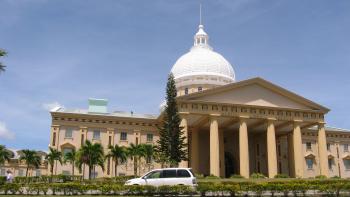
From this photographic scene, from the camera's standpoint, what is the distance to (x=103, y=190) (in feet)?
84.3

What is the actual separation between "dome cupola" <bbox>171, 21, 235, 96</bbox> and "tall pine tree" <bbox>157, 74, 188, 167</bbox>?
21.3m

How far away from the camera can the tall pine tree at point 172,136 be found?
46.7m

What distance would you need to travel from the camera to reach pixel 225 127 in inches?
2388

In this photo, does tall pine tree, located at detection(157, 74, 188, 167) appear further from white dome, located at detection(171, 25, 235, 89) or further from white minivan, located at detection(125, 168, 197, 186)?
white dome, located at detection(171, 25, 235, 89)

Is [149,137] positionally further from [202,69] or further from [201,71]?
[202,69]

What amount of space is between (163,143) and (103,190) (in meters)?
22.2

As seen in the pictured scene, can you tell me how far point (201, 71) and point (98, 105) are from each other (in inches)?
741

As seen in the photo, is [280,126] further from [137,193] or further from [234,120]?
[137,193]

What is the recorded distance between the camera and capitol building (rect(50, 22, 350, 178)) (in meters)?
53.1

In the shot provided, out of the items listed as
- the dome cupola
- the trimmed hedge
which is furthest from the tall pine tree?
the dome cupola

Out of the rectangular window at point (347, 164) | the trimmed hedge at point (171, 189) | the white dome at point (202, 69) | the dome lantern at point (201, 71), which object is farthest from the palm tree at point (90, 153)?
the rectangular window at point (347, 164)

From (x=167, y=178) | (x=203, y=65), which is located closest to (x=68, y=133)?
(x=203, y=65)

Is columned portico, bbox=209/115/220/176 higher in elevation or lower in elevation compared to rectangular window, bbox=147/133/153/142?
lower

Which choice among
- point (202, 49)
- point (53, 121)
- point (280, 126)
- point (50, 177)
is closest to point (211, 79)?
point (202, 49)
